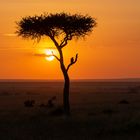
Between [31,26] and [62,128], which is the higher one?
[31,26]

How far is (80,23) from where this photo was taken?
41.8 meters

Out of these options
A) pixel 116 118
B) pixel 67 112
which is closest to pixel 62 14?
pixel 67 112

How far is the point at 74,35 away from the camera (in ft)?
138

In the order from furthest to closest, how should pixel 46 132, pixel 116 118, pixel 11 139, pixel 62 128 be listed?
pixel 116 118 → pixel 62 128 → pixel 46 132 → pixel 11 139

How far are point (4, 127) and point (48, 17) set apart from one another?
1547cm

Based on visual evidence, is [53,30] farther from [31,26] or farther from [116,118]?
[116,118]

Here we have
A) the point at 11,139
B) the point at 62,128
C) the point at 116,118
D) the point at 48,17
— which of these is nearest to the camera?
the point at 11,139

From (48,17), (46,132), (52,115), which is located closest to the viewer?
(46,132)

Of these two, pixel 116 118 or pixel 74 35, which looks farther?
pixel 74 35

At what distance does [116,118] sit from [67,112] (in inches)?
236

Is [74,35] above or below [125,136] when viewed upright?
above

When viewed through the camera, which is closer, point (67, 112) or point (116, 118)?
point (116, 118)

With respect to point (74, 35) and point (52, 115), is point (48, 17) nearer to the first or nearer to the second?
point (74, 35)

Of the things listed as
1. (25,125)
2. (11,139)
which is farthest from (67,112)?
(11,139)
